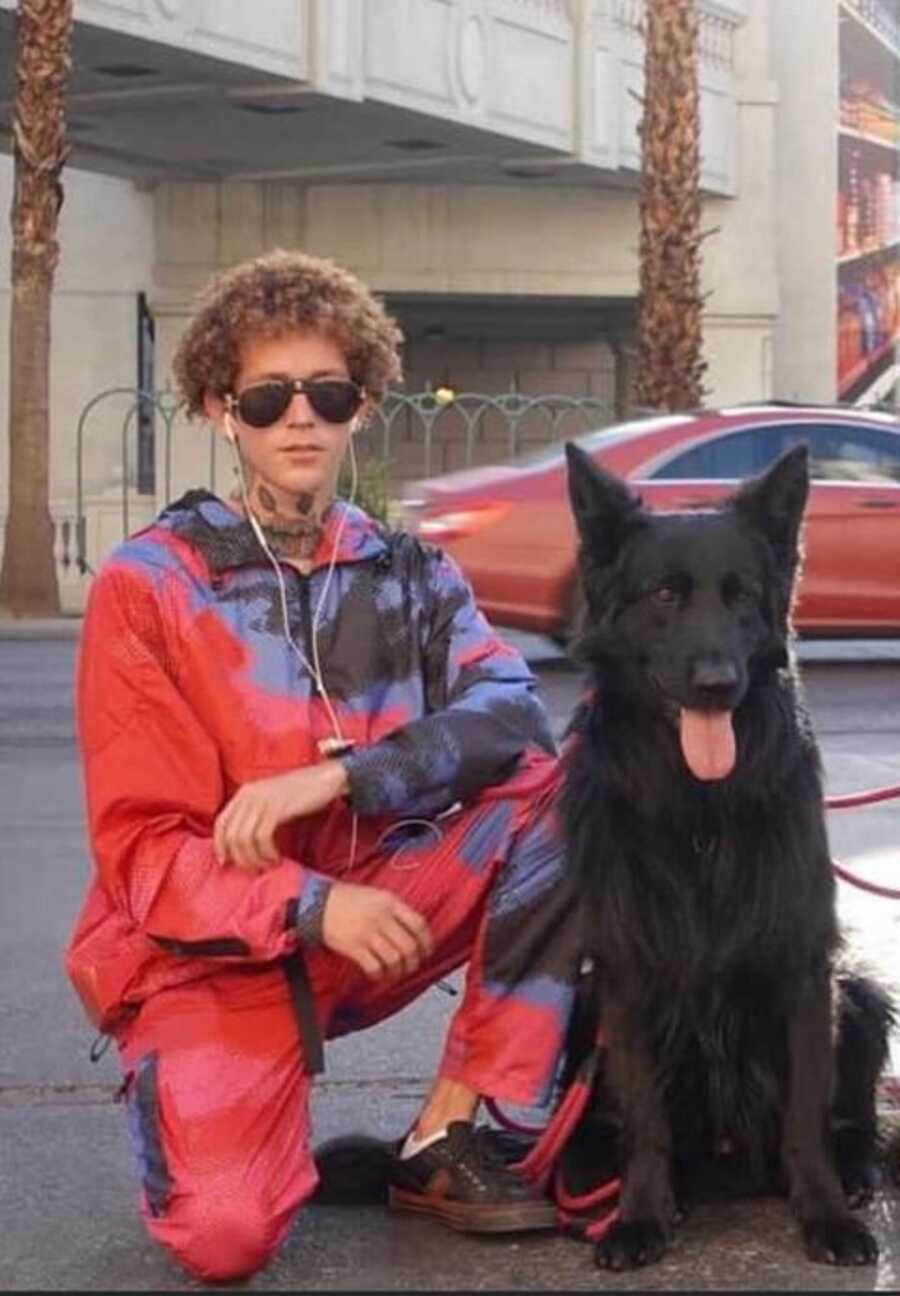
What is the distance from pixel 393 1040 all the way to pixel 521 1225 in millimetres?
1681

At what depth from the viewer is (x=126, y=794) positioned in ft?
15.0

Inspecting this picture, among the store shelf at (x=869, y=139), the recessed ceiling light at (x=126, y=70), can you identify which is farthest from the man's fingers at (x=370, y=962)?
the store shelf at (x=869, y=139)

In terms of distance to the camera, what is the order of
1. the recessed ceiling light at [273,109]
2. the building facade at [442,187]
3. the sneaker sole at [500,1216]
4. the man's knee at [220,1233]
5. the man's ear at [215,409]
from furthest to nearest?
the building facade at [442,187]
the recessed ceiling light at [273,109]
the man's ear at [215,409]
the sneaker sole at [500,1216]
the man's knee at [220,1233]

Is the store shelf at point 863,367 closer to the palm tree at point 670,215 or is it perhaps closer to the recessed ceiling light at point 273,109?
the recessed ceiling light at point 273,109

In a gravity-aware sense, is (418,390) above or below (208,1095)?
above

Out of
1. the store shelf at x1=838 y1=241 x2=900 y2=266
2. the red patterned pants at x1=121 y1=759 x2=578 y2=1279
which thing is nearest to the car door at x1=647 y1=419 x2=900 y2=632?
the red patterned pants at x1=121 y1=759 x2=578 y2=1279

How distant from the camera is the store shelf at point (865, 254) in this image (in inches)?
1411

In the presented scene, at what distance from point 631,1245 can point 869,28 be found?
36.4 m

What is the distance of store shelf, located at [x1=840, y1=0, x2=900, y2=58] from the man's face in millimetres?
32816

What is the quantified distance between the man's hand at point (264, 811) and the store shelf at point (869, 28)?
109 ft

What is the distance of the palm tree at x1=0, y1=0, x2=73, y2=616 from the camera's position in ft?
65.3

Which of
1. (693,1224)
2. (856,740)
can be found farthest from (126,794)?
(856,740)

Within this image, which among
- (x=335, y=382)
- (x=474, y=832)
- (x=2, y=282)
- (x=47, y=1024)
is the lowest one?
(x=47, y=1024)

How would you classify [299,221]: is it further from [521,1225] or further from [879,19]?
[521,1225]
